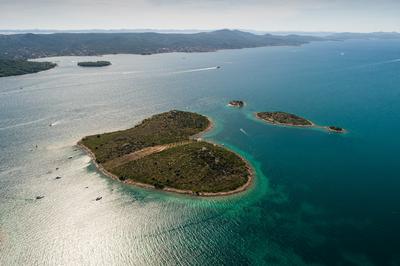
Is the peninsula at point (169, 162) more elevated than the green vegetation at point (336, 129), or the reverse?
the peninsula at point (169, 162)

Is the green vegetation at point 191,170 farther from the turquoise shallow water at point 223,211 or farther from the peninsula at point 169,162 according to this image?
the turquoise shallow water at point 223,211

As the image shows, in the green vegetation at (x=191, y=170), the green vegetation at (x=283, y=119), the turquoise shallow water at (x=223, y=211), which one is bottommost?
the turquoise shallow water at (x=223, y=211)

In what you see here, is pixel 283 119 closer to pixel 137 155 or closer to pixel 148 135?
pixel 148 135

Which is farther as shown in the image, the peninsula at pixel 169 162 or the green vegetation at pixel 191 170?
the peninsula at pixel 169 162

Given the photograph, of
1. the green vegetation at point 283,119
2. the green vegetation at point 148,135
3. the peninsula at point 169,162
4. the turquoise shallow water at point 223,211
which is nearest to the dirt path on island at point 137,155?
the peninsula at point 169,162

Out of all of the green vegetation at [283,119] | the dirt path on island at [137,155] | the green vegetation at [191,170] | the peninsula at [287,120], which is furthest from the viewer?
the green vegetation at [283,119]

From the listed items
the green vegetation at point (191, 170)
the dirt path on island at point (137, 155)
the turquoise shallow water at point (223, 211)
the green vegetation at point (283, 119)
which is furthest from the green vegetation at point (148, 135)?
the green vegetation at point (283, 119)

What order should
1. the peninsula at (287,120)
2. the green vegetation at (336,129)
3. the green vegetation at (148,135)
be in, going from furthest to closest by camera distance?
the peninsula at (287,120), the green vegetation at (336,129), the green vegetation at (148,135)

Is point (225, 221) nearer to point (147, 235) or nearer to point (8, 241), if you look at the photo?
point (147, 235)
